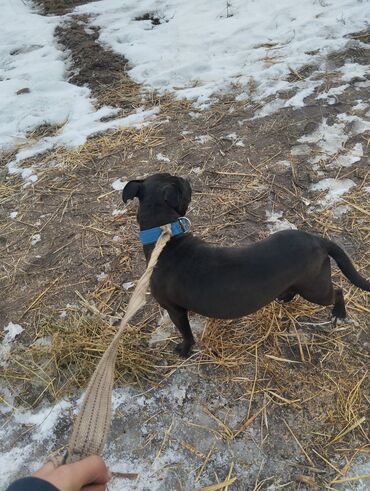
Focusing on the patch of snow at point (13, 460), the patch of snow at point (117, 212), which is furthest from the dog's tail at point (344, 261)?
the patch of snow at point (13, 460)

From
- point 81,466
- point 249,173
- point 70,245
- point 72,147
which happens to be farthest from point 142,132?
point 81,466

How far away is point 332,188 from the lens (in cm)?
394

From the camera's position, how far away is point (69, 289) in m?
3.55

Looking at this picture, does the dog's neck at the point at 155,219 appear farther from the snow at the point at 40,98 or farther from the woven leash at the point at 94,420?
the snow at the point at 40,98

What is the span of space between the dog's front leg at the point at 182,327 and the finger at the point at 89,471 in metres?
1.46

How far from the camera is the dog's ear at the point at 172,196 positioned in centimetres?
270

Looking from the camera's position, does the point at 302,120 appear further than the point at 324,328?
Yes

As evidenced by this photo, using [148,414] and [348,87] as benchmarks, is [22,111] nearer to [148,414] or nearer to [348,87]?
[348,87]

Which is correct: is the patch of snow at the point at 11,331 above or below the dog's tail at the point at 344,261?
below

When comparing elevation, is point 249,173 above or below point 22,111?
below

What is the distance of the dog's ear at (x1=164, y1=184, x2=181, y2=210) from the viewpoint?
2699 mm

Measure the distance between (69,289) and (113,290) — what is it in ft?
1.25

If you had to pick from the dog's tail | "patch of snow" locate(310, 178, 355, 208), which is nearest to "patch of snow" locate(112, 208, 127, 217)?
"patch of snow" locate(310, 178, 355, 208)

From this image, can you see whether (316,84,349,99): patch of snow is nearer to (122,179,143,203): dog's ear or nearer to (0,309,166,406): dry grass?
(122,179,143,203): dog's ear
